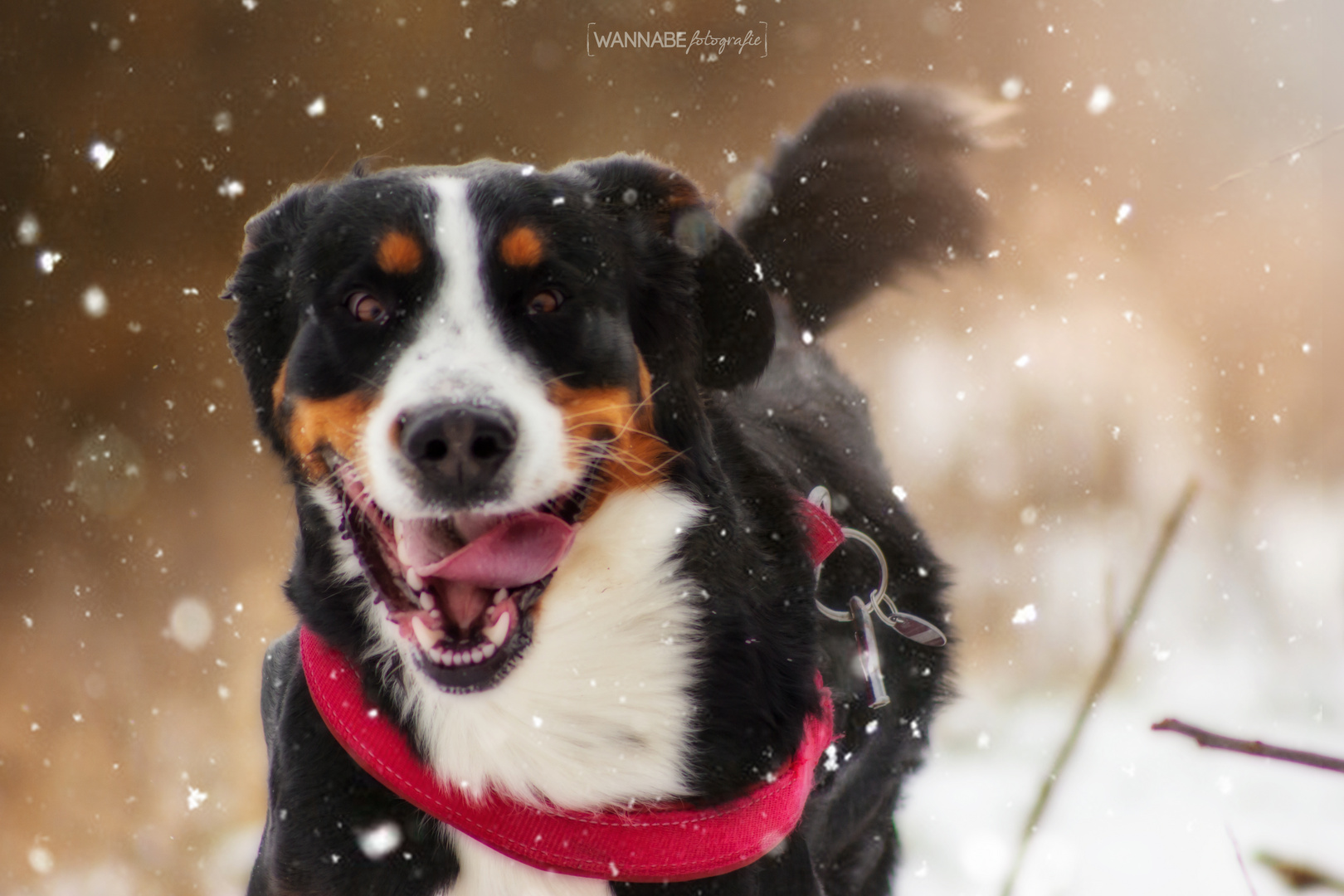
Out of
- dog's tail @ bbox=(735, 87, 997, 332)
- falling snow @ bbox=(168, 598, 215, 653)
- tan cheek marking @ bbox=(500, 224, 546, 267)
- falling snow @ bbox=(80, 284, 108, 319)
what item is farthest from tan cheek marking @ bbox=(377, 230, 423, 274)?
falling snow @ bbox=(80, 284, 108, 319)

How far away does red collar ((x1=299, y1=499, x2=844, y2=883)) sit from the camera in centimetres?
173

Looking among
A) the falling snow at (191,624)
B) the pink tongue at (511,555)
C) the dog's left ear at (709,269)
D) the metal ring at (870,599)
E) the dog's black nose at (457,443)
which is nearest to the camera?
the dog's black nose at (457,443)

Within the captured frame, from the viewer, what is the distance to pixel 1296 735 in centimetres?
409

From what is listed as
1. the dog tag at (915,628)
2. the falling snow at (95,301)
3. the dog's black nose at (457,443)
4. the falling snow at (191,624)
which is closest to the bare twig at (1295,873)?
the dog's black nose at (457,443)

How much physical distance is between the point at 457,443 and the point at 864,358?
3.66 meters

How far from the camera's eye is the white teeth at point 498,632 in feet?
5.46

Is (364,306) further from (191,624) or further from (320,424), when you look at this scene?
(191,624)

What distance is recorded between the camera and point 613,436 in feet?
Result: 5.98

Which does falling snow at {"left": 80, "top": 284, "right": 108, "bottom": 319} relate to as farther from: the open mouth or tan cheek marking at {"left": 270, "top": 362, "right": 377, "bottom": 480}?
the open mouth

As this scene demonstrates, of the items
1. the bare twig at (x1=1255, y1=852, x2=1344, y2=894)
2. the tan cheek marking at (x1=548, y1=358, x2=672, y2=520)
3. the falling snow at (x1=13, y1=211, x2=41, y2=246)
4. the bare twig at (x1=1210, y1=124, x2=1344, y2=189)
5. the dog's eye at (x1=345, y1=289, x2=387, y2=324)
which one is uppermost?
the bare twig at (x1=1210, y1=124, x2=1344, y2=189)

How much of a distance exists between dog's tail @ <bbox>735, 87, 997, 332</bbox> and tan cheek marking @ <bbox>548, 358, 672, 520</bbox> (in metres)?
1.28

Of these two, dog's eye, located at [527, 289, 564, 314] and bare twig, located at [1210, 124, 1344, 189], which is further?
dog's eye, located at [527, 289, 564, 314]

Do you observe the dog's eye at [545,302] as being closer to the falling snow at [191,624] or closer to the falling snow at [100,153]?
the falling snow at [191,624]

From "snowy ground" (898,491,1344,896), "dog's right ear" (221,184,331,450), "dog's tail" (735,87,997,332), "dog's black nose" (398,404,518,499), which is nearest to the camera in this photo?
"dog's black nose" (398,404,518,499)
